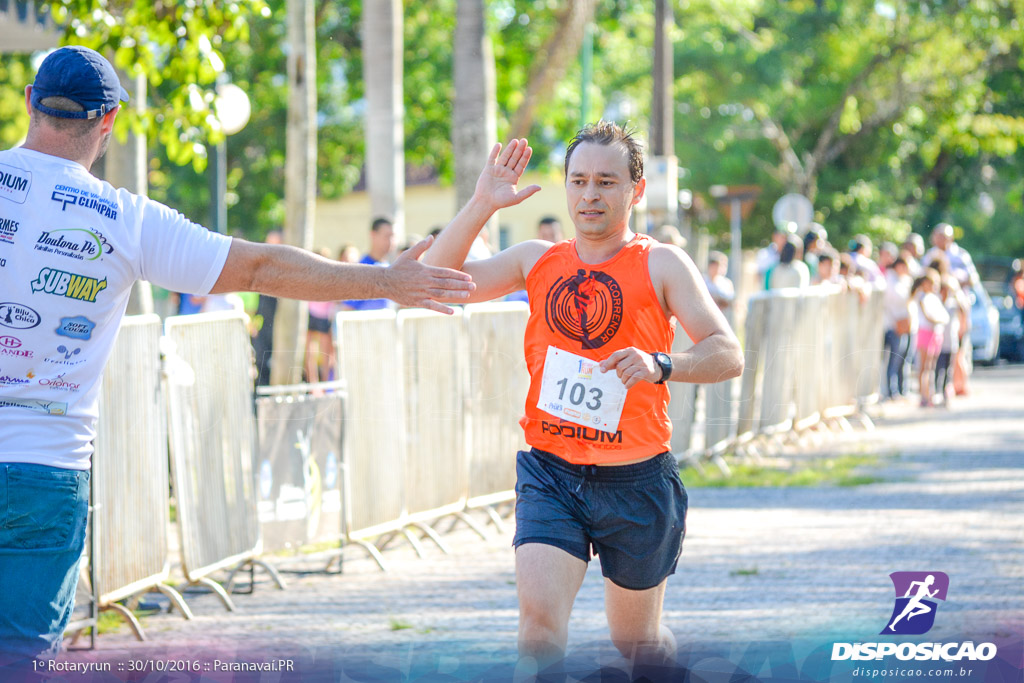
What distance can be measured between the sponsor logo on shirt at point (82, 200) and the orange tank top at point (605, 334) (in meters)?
1.49

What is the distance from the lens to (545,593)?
3924mm

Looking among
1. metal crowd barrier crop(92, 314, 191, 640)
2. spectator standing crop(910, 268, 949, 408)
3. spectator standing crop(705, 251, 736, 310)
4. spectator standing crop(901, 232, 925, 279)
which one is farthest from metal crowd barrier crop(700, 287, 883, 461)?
metal crowd barrier crop(92, 314, 191, 640)

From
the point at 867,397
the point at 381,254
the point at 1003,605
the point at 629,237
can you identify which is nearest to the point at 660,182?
the point at 867,397

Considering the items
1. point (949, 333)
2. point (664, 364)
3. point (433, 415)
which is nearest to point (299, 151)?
point (433, 415)

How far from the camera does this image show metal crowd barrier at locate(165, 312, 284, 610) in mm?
6668

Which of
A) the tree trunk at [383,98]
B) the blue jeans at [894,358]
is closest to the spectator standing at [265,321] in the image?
the tree trunk at [383,98]

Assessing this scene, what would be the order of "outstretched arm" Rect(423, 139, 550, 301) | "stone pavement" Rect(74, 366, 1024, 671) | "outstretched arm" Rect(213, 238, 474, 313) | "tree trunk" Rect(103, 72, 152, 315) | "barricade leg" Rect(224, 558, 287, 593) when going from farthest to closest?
"tree trunk" Rect(103, 72, 152, 315) < "barricade leg" Rect(224, 558, 287, 593) < "stone pavement" Rect(74, 366, 1024, 671) < "outstretched arm" Rect(423, 139, 550, 301) < "outstretched arm" Rect(213, 238, 474, 313)

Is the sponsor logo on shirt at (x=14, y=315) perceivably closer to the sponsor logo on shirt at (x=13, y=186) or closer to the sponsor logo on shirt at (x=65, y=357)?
the sponsor logo on shirt at (x=65, y=357)

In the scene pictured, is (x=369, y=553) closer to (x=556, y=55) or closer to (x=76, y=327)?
(x=76, y=327)

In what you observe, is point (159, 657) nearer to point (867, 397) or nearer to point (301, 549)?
point (301, 549)

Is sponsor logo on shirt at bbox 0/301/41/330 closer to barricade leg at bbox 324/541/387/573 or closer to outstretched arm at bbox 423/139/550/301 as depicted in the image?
outstretched arm at bbox 423/139/550/301

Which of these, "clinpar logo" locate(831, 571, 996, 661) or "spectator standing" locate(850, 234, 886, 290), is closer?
"clinpar logo" locate(831, 571, 996, 661)

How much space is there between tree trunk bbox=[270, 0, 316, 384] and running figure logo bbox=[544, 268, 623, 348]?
8.57 metres

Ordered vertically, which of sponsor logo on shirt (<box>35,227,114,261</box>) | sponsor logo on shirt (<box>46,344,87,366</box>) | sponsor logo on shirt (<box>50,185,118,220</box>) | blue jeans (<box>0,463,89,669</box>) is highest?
sponsor logo on shirt (<box>50,185,118,220</box>)
